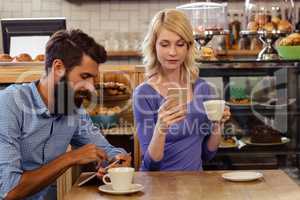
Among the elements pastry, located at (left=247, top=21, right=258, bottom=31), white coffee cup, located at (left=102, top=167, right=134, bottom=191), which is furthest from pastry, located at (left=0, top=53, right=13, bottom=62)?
white coffee cup, located at (left=102, top=167, right=134, bottom=191)

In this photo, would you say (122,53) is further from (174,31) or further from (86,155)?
(86,155)

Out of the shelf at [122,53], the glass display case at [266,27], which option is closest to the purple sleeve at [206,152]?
the glass display case at [266,27]

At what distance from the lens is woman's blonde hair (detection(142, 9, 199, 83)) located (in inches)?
112

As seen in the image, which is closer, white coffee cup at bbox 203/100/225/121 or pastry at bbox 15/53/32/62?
white coffee cup at bbox 203/100/225/121

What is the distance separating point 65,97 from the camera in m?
2.44

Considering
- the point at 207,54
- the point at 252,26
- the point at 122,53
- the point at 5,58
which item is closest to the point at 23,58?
the point at 5,58

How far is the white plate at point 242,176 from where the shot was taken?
90.7 inches

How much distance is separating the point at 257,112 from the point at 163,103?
81 cm

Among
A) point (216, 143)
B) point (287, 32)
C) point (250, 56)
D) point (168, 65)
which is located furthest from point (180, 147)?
point (250, 56)

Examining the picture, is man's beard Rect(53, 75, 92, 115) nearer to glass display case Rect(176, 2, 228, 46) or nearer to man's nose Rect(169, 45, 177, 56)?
man's nose Rect(169, 45, 177, 56)

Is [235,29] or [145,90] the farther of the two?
[235,29]

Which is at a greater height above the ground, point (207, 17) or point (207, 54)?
point (207, 17)

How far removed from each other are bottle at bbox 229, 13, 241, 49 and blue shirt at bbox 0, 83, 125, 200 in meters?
3.26

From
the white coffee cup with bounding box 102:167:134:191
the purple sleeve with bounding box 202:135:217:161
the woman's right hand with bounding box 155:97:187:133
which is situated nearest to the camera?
the white coffee cup with bounding box 102:167:134:191
